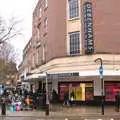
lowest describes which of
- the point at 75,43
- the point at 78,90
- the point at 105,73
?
the point at 78,90

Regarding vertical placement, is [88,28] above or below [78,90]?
above

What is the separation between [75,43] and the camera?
4459cm

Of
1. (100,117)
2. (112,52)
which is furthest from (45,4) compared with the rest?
(100,117)

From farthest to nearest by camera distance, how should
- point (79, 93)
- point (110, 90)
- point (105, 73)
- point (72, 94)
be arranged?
point (72, 94), point (79, 93), point (110, 90), point (105, 73)

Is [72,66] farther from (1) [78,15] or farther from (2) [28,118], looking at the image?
(2) [28,118]

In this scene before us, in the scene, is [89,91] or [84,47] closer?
[84,47]

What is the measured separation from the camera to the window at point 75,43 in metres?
44.3

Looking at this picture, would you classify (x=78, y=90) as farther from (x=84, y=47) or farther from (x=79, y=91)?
(x=84, y=47)

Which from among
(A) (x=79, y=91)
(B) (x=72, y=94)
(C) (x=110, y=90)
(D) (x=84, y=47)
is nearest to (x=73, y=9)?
(D) (x=84, y=47)

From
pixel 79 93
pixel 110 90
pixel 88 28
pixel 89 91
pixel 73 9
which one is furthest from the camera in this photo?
pixel 73 9

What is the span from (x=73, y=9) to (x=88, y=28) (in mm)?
3585

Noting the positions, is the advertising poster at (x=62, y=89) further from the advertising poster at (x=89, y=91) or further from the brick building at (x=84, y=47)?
the advertising poster at (x=89, y=91)

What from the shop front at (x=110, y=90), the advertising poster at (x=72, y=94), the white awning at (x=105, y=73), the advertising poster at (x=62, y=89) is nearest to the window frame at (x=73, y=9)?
the white awning at (x=105, y=73)

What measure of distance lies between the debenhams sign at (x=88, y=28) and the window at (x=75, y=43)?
148cm
